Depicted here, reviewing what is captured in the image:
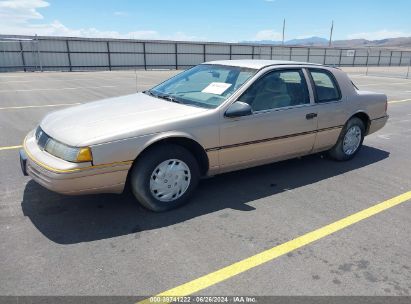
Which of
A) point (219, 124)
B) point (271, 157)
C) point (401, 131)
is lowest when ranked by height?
point (401, 131)

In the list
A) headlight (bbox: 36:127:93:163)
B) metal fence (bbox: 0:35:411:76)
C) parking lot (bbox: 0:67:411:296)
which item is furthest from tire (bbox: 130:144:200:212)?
metal fence (bbox: 0:35:411:76)

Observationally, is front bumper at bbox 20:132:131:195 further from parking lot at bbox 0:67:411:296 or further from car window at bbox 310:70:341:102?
car window at bbox 310:70:341:102

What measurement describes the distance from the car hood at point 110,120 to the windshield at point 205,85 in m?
0.20

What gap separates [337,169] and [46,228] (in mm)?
3943

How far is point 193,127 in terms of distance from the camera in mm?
3672

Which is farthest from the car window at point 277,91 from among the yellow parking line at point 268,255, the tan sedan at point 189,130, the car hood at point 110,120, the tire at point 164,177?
the yellow parking line at point 268,255

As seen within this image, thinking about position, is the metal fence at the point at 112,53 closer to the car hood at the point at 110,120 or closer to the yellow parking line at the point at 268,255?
the car hood at the point at 110,120

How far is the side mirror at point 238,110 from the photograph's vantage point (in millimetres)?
3789

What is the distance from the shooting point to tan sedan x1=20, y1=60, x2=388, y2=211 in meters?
3.27

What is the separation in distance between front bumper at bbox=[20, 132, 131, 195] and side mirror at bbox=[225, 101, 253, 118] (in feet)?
3.95

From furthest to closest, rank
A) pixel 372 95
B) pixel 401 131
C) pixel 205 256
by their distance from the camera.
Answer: pixel 401 131, pixel 372 95, pixel 205 256

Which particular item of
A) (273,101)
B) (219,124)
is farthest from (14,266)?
(273,101)

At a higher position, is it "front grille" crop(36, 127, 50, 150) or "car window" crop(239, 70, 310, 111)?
"car window" crop(239, 70, 310, 111)

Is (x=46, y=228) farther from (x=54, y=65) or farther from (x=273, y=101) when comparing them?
(x=54, y=65)
